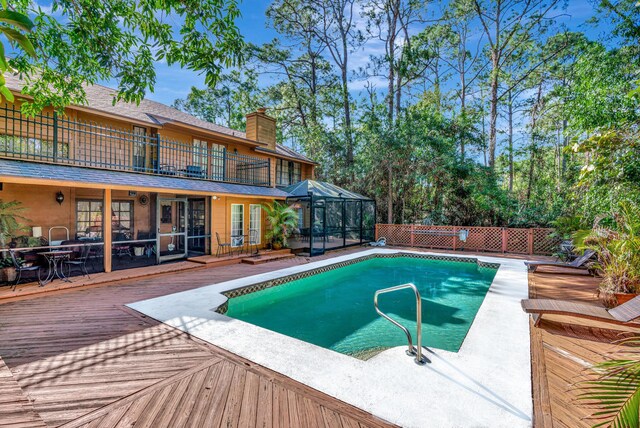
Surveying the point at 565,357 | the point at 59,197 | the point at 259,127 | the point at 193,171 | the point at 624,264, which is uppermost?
the point at 259,127

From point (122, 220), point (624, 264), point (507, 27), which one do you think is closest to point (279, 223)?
point (122, 220)

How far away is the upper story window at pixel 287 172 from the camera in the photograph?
1581 cm

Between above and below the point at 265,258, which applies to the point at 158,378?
below

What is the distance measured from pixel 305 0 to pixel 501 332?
22.1 m

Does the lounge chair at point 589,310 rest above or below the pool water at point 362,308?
above

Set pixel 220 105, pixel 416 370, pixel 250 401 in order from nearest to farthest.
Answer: pixel 250 401 < pixel 416 370 < pixel 220 105

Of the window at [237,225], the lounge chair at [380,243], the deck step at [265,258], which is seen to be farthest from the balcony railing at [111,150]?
the lounge chair at [380,243]

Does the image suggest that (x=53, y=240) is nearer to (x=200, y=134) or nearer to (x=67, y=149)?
(x=67, y=149)

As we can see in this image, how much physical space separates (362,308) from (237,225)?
6.39 m

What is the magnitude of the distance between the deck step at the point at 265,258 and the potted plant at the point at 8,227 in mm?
5373

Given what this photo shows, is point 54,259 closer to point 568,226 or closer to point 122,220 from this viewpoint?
point 122,220

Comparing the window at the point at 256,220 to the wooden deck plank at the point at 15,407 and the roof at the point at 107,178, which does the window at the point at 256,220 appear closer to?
the roof at the point at 107,178

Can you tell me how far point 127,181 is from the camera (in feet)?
24.5

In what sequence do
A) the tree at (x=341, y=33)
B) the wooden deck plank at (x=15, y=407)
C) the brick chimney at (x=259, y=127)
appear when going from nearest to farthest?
the wooden deck plank at (x=15, y=407), the brick chimney at (x=259, y=127), the tree at (x=341, y=33)
